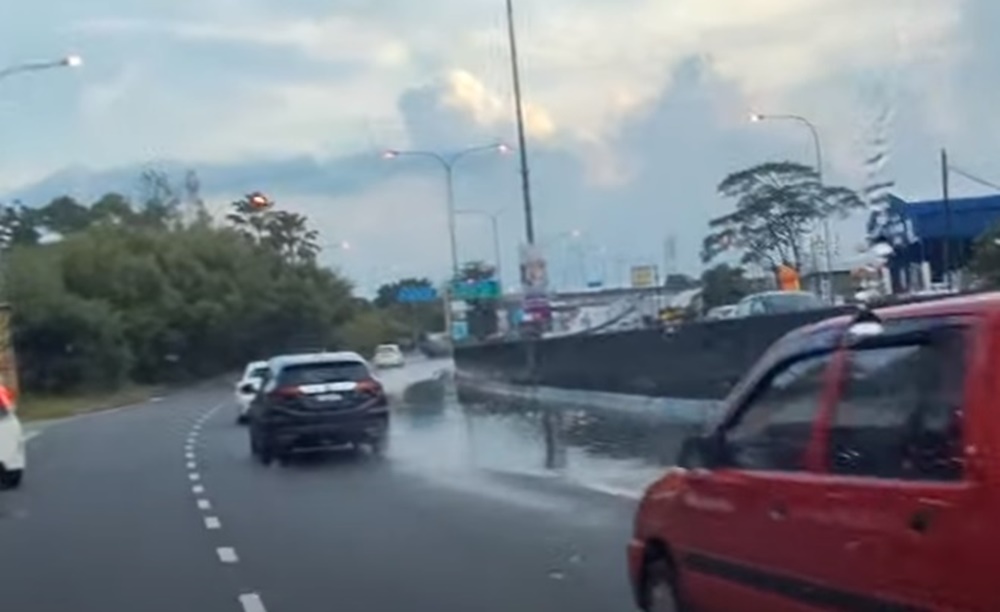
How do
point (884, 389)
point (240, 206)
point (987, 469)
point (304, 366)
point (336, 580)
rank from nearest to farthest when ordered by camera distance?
1. point (987, 469)
2. point (884, 389)
3. point (336, 580)
4. point (304, 366)
5. point (240, 206)

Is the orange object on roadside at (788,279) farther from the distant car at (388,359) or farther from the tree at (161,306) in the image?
the distant car at (388,359)

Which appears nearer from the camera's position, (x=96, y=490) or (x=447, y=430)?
(x=96, y=490)

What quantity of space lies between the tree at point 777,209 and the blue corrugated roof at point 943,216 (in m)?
0.76

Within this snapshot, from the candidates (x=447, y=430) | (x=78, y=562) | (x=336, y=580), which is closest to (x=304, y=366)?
(x=447, y=430)

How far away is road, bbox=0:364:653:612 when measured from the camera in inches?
571

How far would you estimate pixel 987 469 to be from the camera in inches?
278

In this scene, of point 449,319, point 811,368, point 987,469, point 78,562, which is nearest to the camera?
point 987,469

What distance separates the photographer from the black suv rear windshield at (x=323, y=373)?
32719 millimetres

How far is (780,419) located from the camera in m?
8.98

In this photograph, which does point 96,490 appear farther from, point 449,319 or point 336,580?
point 449,319

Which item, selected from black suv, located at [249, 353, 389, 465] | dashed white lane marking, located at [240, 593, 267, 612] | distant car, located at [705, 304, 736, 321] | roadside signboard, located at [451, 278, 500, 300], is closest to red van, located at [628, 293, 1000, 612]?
dashed white lane marking, located at [240, 593, 267, 612]

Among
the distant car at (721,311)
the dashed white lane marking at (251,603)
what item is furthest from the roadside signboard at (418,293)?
the dashed white lane marking at (251,603)

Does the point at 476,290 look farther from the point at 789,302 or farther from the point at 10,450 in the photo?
the point at 10,450

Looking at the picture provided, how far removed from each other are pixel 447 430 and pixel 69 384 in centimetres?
5655
